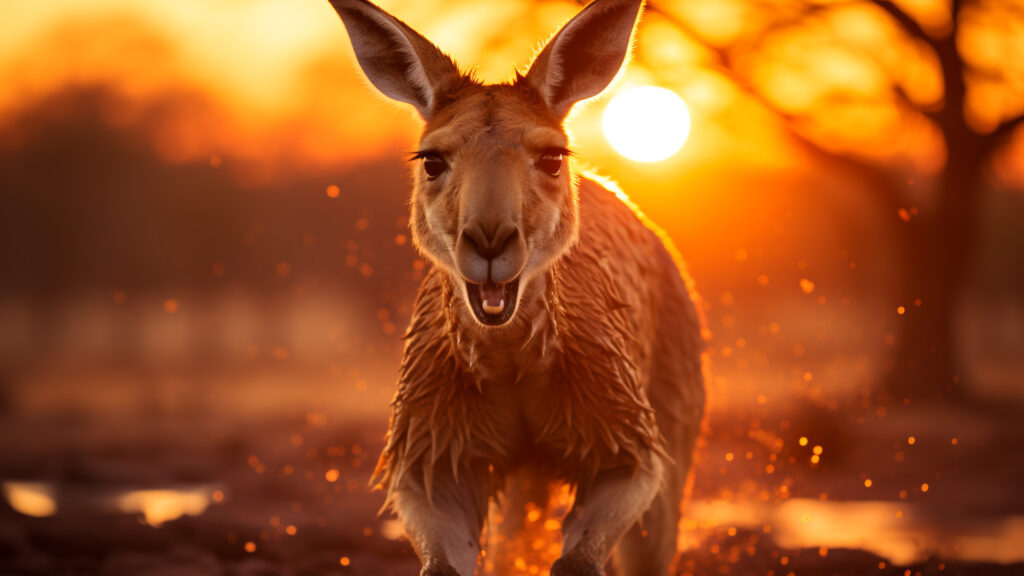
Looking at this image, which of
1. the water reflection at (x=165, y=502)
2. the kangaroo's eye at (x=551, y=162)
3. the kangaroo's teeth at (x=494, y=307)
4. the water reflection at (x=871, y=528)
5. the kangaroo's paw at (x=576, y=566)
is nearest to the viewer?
the kangaroo's teeth at (x=494, y=307)

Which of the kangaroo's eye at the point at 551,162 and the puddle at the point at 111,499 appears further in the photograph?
the puddle at the point at 111,499

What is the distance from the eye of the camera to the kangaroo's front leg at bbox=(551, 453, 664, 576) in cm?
436

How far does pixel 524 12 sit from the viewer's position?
49.5ft

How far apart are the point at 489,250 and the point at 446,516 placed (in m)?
1.22

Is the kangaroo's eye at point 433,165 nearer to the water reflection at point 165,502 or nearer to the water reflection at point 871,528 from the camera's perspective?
the water reflection at point 871,528

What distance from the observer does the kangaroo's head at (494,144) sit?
410 centimetres

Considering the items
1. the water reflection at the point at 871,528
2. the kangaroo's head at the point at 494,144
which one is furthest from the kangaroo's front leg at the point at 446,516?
the water reflection at the point at 871,528

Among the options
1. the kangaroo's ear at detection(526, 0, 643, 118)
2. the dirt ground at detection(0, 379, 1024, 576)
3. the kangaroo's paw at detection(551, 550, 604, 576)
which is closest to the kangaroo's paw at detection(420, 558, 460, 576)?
the kangaroo's paw at detection(551, 550, 604, 576)

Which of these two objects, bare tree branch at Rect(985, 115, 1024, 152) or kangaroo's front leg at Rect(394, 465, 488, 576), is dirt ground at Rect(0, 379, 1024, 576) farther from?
bare tree branch at Rect(985, 115, 1024, 152)

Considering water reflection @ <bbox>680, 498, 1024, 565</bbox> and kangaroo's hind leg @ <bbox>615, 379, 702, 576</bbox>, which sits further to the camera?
water reflection @ <bbox>680, 498, 1024, 565</bbox>

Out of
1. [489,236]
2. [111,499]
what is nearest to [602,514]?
[489,236]

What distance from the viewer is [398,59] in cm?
495

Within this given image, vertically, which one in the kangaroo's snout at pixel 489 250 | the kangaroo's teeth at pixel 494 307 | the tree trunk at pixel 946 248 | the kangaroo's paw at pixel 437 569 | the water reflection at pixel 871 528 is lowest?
the kangaroo's paw at pixel 437 569

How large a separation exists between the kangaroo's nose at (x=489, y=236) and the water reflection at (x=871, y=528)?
424 cm
